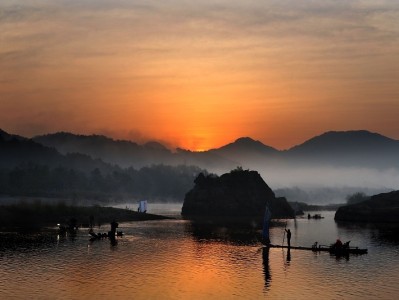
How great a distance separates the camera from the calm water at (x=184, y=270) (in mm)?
75188

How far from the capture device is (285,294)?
7469 cm

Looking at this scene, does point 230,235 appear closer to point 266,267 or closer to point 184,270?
Result: point 266,267

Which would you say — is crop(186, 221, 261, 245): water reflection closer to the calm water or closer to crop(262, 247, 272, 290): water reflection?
the calm water

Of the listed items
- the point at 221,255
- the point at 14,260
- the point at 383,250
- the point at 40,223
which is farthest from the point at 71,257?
the point at 40,223

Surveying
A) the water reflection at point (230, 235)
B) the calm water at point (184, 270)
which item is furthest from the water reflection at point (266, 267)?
the water reflection at point (230, 235)

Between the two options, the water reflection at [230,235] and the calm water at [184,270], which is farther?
the water reflection at [230,235]

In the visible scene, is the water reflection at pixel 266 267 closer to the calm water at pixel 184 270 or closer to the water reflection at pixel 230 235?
the calm water at pixel 184 270

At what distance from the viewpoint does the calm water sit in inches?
2960

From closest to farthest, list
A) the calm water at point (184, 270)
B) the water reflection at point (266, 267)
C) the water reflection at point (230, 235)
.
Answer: the calm water at point (184, 270) < the water reflection at point (266, 267) < the water reflection at point (230, 235)

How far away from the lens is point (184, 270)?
9244 centimetres

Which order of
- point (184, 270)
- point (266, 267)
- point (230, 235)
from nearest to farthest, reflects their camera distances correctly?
point (184, 270), point (266, 267), point (230, 235)

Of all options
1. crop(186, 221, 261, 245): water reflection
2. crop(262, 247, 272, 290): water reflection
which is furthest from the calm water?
crop(186, 221, 261, 245): water reflection

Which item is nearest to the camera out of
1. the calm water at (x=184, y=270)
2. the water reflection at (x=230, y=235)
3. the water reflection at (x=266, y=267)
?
the calm water at (x=184, y=270)

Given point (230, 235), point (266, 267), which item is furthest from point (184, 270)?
point (230, 235)
